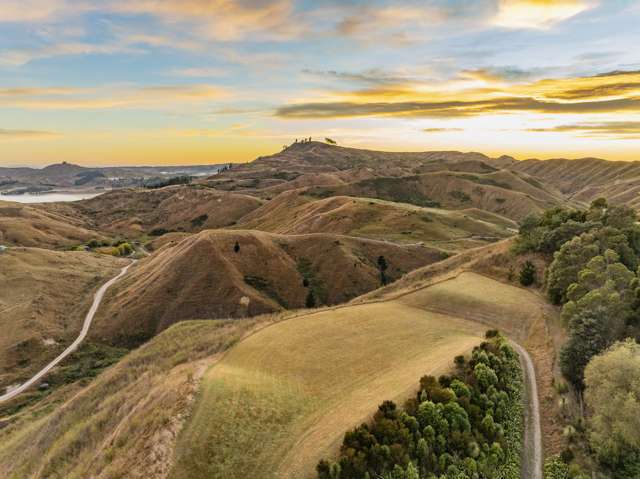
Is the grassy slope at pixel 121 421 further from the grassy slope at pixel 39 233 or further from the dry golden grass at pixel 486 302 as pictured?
the grassy slope at pixel 39 233

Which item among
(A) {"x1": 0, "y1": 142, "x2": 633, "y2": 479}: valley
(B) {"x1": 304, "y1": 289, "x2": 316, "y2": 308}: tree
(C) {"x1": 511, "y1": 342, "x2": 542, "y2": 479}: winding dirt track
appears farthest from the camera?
(B) {"x1": 304, "y1": 289, "x2": 316, "y2": 308}: tree

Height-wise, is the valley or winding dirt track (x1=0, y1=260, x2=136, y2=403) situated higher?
the valley

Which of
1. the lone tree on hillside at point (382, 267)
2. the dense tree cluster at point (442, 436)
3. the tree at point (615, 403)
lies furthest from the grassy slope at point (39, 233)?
the tree at point (615, 403)

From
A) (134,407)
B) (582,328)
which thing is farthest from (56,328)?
(582,328)

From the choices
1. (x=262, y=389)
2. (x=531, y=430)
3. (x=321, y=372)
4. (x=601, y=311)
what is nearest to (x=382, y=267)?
(x=601, y=311)

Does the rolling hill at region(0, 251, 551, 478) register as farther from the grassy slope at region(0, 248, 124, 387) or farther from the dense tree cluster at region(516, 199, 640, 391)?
the grassy slope at region(0, 248, 124, 387)

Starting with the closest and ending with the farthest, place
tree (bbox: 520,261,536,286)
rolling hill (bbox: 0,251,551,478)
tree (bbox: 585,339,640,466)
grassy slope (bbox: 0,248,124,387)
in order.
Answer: tree (bbox: 585,339,640,466), rolling hill (bbox: 0,251,551,478), tree (bbox: 520,261,536,286), grassy slope (bbox: 0,248,124,387)

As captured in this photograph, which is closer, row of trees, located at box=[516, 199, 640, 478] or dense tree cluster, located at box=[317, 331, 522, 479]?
dense tree cluster, located at box=[317, 331, 522, 479]

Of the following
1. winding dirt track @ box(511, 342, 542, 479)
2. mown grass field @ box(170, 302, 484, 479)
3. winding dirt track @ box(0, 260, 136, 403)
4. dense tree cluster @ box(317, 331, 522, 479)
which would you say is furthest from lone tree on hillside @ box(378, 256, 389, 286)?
dense tree cluster @ box(317, 331, 522, 479)
